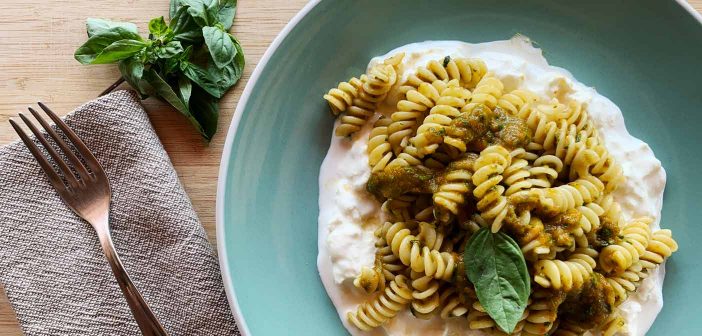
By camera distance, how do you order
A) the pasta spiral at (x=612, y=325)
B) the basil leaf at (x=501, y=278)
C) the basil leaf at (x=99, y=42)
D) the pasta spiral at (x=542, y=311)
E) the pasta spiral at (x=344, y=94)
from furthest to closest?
the basil leaf at (x=99, y=42) < the pasta spiral at (x=344, y=94) < the pasta spiral at (x=612, y=325) < the pasta spiral at (x=542, y=311) < the basil leaf at (x=501, y=278)

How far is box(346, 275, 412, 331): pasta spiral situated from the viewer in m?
2.46

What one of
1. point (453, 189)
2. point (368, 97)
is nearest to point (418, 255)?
point (453, 189)

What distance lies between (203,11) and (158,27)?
19 centimetres

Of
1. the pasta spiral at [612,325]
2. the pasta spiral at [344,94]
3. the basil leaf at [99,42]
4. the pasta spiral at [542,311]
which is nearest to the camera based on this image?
the pasta spiral at [542,311]

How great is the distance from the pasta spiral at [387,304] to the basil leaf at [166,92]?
0.92 meters

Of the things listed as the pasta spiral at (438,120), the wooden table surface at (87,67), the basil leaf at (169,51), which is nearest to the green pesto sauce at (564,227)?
the pasta spiral at (438,120)

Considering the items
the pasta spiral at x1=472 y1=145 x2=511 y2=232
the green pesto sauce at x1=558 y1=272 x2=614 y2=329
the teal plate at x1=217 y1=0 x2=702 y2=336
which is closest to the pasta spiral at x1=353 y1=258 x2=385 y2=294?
the teal plate at x1=217 y1=0 x2=702 y2=336

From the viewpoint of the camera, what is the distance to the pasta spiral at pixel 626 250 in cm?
241

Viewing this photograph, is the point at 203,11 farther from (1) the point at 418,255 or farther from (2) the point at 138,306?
(1) the point at 418,255

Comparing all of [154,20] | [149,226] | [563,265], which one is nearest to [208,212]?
[149,226]

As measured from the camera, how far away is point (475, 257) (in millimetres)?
2328

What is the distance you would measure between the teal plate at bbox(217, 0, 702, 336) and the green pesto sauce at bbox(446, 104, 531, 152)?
0.50 metres

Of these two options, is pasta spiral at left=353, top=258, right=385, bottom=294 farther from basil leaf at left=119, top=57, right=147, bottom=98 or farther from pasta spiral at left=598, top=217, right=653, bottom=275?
basil leaf at left=119, top=57, right=147, bottom=98

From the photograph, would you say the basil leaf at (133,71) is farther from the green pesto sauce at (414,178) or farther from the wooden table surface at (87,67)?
the green pesto sauce at (414,178)
